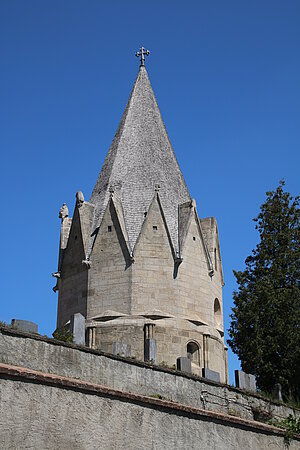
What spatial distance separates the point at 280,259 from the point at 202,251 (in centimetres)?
271

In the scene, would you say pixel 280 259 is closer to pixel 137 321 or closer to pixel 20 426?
pixel 137 321

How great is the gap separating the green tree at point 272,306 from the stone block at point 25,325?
37.4 ft

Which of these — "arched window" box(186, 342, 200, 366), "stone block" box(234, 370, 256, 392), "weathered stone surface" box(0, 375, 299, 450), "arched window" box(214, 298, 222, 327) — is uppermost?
"arched window" box(214, 298, 222, 327)

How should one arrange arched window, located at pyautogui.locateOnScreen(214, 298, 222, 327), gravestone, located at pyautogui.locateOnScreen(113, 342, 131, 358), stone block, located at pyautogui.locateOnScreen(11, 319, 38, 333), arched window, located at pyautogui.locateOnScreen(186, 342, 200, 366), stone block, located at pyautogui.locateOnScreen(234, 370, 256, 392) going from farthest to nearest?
arched window, located at pyautogui.locateOnScreen(214, 298, 222, 327), arched window, located at pyautogui.locateOnScreen(186, 342, 200, 366), stone block, located at pyautogui.locateOnScreen(234, 370, 256, 392), gravestone, located at pyautogui.locateOnScreen(113, 342, 131, 358), stone block, located at pyautogui.locateOnScreen(11, 319, 38, 333)

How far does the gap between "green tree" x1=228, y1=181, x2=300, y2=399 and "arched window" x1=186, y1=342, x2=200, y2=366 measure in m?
1.62

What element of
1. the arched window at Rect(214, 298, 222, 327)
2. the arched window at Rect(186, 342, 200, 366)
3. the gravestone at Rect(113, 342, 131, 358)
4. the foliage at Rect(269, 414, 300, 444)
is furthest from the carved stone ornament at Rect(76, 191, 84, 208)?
the gravestone at Rect(113, 342, 131, 358)

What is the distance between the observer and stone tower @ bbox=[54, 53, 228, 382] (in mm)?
21500

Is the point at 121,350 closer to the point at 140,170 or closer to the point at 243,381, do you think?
the point at 243,381

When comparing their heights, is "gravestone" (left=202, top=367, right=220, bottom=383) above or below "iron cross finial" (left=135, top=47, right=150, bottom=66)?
below

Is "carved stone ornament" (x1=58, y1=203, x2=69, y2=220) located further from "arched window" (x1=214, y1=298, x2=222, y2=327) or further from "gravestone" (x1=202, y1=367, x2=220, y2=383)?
"gravestone" (x1=202, y1=367, x2=220, y2=383)

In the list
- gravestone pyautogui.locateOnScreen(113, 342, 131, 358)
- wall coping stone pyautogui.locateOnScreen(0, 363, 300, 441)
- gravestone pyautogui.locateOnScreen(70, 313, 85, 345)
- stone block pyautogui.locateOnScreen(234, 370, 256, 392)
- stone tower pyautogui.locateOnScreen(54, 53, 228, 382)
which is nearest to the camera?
wall coping stone pyautogui.locateOnScreen(0, 363, 300, 441)

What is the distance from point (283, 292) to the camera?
22266mm

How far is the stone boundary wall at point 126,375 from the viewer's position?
11.2 m

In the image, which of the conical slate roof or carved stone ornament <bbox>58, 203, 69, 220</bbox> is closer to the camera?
the conical slate roof
